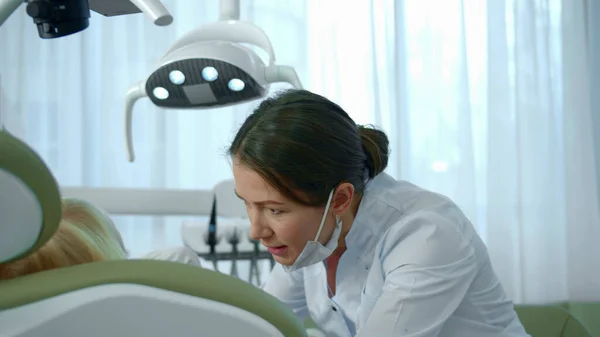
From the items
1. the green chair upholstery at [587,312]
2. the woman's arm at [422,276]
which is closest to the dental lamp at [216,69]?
the woman's arm at [422,276]

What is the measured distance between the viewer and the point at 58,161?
2646 millimetres

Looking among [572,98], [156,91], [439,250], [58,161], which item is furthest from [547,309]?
[58,161]

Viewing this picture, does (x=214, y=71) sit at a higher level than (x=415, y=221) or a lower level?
higher

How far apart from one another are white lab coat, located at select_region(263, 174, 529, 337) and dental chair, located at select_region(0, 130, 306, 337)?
66cm

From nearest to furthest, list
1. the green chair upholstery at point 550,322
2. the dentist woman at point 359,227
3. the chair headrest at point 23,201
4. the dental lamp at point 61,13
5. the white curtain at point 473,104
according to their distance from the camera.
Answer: the chair headrest at point 23,201 < the dental lamp at point 61,13 < the dentist woman at point 359,227 < the green chair upholstery at point 550,322 < the white curtain at point 473,104

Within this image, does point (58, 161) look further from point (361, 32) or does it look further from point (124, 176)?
point (361, 32)

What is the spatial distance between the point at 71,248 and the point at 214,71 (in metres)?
0.77

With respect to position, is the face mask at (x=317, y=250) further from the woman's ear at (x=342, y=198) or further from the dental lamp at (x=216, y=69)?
the dental lamp at (x=216, y=69)

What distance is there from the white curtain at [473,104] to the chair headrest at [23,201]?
223cm

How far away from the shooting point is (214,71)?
1401 millimetres

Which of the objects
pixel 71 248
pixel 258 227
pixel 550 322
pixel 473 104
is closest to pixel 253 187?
pixel 258 227

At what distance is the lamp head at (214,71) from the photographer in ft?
4.59

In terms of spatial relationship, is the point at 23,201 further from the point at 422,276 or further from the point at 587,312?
the point at 587,312

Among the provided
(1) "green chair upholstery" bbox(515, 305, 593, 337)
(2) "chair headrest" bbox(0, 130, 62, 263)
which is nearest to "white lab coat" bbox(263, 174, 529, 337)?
(1) "green chair upholstery" bbox(515, 305, 593, 337)
